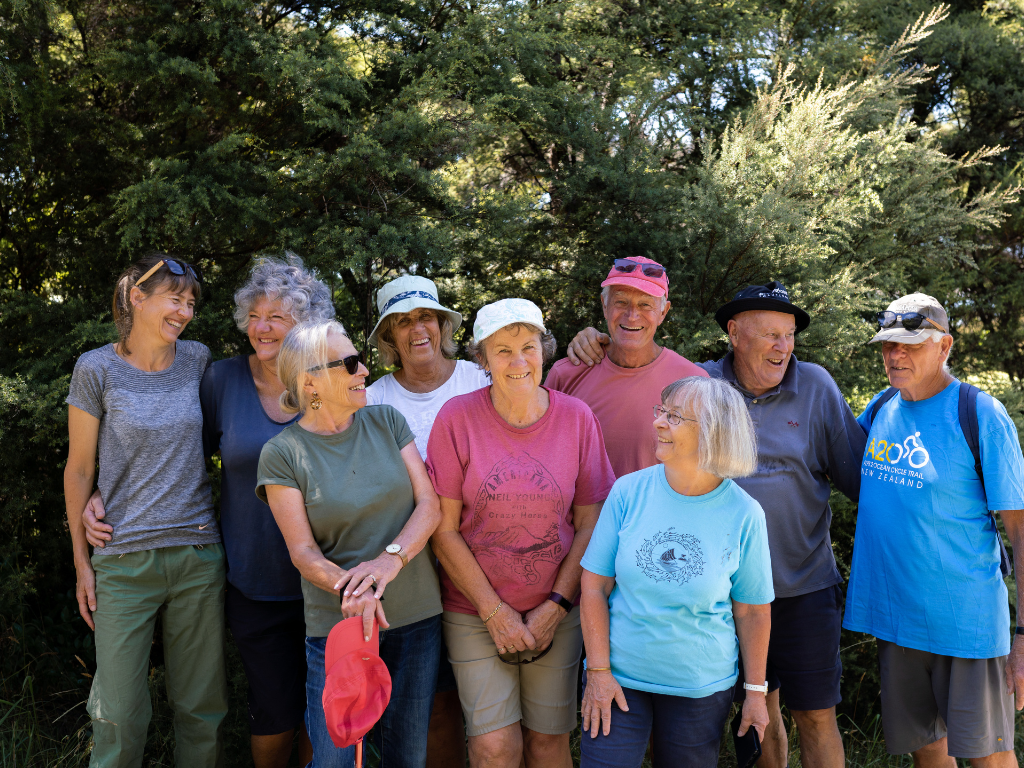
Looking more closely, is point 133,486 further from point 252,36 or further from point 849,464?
point 849,464

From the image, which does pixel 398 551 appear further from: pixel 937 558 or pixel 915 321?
pixel 915 321

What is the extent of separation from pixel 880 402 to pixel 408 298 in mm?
2155

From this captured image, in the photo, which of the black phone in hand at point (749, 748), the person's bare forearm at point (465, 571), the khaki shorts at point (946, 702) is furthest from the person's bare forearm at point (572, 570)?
the khaki shorts at point (946, 702)

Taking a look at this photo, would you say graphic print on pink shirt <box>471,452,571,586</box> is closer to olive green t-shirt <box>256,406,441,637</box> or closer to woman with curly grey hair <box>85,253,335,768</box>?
olive green t-shirt <box>256,406,441,637</box>

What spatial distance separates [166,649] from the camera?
3.16 metres

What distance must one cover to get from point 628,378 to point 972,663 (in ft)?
5.67

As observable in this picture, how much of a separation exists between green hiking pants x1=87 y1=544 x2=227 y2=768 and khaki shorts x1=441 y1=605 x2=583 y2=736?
3.55ft

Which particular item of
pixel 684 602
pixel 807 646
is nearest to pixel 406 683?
pixel 684 602

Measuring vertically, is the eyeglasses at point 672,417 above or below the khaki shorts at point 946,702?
above

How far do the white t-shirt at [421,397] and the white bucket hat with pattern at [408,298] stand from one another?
260 millimetres

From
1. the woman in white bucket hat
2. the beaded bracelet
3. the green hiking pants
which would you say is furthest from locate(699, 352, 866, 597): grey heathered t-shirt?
the green hiking pants

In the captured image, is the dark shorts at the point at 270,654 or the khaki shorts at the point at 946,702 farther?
the dark shorts at the point at 270,654

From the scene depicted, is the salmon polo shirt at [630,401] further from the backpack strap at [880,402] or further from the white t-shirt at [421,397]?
the backpack strap at [880,402]

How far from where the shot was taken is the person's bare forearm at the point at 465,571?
274 centimetres
